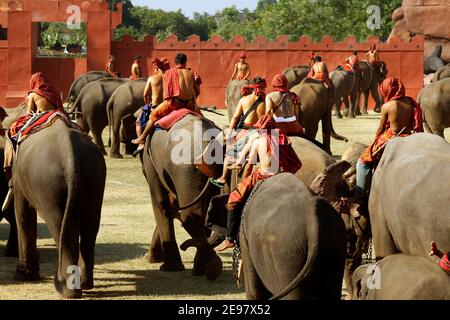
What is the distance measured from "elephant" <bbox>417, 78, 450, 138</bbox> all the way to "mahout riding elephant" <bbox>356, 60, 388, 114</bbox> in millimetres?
12134

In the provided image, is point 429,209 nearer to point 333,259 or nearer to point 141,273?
point 333,259

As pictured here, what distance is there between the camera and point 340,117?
3553 cm

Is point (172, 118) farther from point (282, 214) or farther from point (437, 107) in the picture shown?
point (437, 107)

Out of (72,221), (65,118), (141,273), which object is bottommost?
(141,273)

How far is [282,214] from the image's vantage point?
872 cm

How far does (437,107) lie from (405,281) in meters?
17.1

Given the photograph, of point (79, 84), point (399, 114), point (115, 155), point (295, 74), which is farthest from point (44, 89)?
point (295, 74)

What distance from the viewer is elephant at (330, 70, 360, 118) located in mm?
34125

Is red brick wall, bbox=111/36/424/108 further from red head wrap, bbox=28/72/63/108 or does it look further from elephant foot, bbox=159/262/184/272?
red head wrap, bbox=28/72/63/108

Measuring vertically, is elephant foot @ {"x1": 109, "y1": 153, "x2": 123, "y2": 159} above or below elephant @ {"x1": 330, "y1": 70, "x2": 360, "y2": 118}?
below

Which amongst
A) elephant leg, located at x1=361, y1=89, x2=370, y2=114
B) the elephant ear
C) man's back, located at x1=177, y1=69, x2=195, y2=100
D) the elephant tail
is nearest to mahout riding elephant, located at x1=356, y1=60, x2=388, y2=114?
elephant leg, located at x1=361, y1=89, x2=370, y2=114
